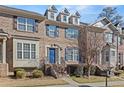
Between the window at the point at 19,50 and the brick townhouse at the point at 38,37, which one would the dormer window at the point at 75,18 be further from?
the window at the point at 19,50

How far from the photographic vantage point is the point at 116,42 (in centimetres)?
3331

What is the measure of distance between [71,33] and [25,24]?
6.01m

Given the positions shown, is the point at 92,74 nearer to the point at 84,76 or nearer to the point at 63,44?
the point at 84,76

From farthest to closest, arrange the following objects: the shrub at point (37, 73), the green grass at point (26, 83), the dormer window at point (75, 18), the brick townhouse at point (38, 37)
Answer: the dormer window at point (75, 18), the brick townhouse at point (38, 37), the shrub at point (37, 73), the green grass at point (26, 83)

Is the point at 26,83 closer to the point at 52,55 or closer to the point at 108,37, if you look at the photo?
the point at 52,55

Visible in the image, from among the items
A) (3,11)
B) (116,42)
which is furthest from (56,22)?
(116,42)

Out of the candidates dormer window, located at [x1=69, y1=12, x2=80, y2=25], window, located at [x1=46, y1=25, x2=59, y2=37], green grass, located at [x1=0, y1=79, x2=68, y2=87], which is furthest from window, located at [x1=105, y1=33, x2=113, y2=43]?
green grass, located at [x1=0, y1=79, x2=68, y2=87]

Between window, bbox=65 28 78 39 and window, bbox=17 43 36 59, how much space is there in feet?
14.9

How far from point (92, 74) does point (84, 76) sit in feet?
7.36

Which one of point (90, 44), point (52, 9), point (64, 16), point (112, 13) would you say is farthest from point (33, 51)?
point (112, 13)

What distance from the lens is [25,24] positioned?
23688 millimetres

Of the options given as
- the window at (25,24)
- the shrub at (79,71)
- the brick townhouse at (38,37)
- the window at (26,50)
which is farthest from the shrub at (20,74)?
the shrub at (79,71)

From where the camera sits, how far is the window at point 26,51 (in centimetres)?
2328

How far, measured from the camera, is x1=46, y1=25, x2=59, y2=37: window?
25.8m
